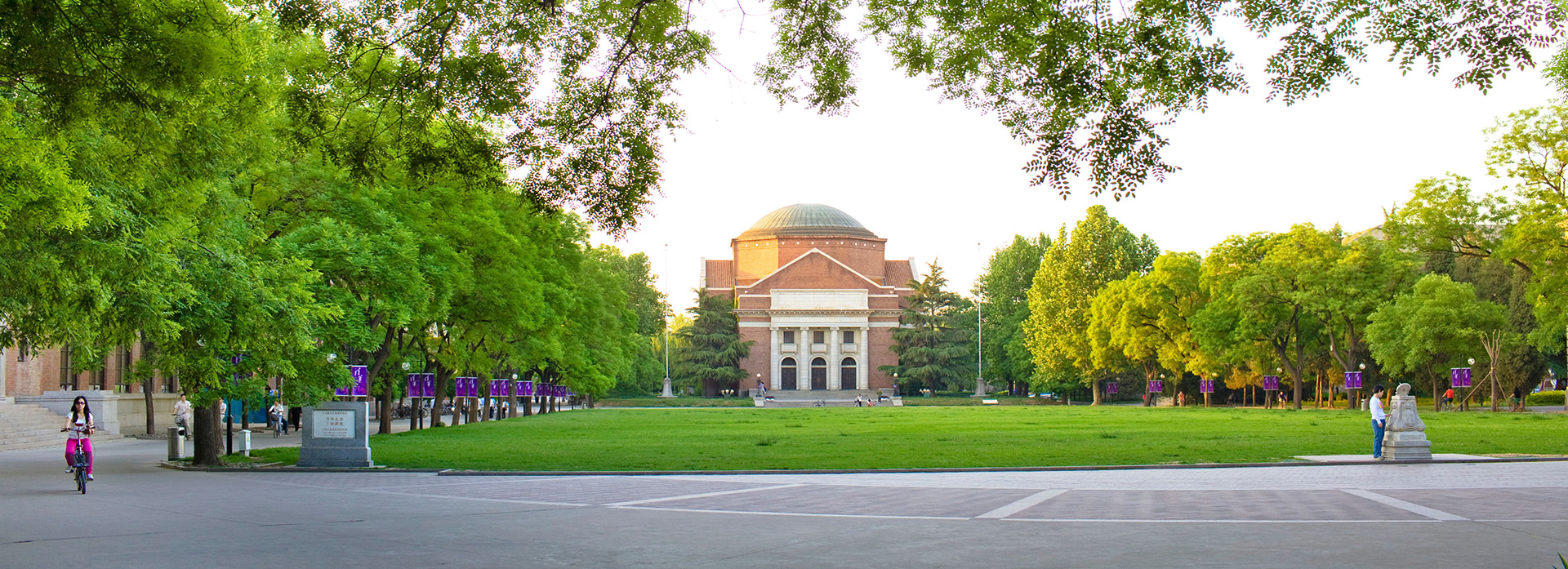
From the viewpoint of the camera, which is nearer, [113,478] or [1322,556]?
[1322,556]

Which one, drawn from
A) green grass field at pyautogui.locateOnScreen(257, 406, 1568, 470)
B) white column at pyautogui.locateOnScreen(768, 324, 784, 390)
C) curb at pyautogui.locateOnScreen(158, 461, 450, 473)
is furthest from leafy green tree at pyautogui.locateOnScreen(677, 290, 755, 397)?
curb at pyautogui.locateOnScreen(158, 461, 450, 473)

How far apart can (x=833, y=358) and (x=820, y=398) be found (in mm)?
11139

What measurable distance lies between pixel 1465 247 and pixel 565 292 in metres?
31.6

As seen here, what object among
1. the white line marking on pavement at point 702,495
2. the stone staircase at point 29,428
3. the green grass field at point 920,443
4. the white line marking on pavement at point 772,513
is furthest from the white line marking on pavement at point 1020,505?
the stone staircase at point 29,428

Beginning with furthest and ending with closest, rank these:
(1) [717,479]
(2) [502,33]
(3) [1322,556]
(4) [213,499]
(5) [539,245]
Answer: (5) [539,245] < (1) [717,479] < (4) [213,499] < (2) [502,33] < (3) [1322,556]

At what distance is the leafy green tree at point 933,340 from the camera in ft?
292

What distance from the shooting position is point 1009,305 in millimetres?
91500

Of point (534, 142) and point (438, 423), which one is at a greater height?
point (534, 142)

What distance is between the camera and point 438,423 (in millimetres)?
38781

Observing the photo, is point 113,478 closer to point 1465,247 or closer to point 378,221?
point 378,221

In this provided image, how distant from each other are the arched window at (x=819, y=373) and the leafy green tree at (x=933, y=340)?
7888mm

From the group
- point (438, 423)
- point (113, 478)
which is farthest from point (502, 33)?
point (438, 423)

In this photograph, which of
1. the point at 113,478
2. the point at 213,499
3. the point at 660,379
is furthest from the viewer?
the point at 660,379

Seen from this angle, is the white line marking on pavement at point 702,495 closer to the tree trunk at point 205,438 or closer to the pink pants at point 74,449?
the pink pants at point 74,449
